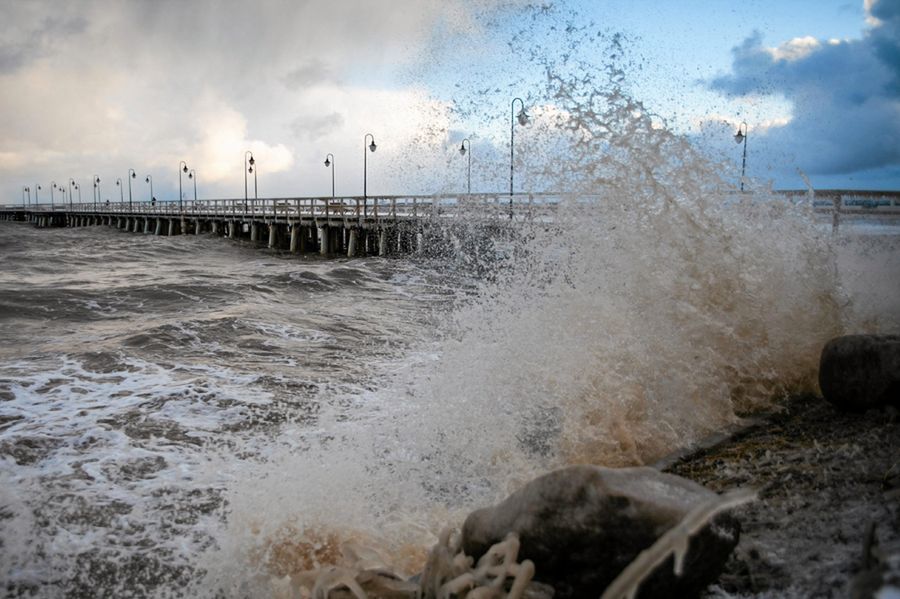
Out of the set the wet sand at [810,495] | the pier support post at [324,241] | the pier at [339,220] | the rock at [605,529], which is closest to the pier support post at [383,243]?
the pier at [339,220]

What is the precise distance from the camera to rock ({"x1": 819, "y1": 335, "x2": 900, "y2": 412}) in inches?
173

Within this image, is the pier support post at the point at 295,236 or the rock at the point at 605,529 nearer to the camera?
the rock at the point at 605,529

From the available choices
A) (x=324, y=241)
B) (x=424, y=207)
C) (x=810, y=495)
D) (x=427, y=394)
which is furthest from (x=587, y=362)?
(x=324, y=241)

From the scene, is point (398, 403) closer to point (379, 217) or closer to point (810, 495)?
point (810, 495)

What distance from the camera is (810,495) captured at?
3.15 m

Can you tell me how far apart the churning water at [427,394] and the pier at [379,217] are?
3.74 feet

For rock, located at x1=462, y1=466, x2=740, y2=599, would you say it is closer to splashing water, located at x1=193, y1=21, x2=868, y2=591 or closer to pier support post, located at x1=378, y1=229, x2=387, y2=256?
splashing water, located at x1=193, y1=21, x2=868, y2=591

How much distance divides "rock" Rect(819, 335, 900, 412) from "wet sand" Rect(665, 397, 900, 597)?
4.6 inches

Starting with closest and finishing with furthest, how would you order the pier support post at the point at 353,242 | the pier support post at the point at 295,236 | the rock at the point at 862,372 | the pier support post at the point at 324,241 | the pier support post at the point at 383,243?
the rock at the point at 862,372 < the pier support post at the point at 383,243 < the pier support post at the point at 353,242 < the pier support post at the point at 324,241 < the pier support post at the point at 295,236

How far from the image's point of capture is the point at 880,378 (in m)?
4.45

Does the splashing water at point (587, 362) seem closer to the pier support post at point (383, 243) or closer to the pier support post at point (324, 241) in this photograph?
the pier support post at point (383, 243)

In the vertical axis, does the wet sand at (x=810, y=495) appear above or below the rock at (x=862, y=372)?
below

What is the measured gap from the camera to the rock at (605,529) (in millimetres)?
2270

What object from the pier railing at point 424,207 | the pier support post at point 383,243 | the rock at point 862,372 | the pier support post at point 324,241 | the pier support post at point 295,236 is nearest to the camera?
the rock at point 862,372
